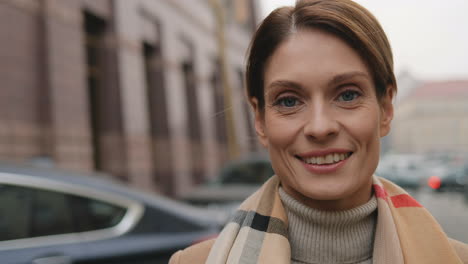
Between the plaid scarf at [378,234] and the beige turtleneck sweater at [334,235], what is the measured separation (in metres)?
0.05

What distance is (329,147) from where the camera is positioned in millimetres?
1287

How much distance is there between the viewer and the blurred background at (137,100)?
7.91 metres

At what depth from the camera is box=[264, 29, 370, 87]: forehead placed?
1.30 meters

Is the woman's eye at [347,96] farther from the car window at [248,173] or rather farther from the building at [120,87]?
the car window at [248,173]

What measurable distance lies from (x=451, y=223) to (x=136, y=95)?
324 inches

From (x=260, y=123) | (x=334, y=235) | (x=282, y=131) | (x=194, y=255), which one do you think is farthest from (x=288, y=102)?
(x=194, y=255)

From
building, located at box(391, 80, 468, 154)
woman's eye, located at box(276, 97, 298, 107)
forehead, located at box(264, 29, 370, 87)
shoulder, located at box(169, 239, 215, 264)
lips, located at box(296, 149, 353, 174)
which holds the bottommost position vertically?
building, located at box(391, 80, 468, 154)

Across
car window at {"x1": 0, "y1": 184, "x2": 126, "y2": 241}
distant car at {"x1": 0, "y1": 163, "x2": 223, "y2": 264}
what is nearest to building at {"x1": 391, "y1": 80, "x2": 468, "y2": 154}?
distant car at {"x1": 0, "y1": 163, "x2": 223, "y2": 264}

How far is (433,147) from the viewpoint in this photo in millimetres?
74000

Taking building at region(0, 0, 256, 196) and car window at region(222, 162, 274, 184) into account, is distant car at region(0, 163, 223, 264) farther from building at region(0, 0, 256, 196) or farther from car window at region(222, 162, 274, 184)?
car window at region(222, 162, 274, 184)

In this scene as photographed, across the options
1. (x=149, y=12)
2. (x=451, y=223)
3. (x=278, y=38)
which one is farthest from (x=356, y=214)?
(x=149, y=12)

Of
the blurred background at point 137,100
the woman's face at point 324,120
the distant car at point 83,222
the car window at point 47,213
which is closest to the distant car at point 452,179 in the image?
the blurred background at point 137,100

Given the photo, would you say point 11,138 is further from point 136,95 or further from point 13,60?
point 136,95

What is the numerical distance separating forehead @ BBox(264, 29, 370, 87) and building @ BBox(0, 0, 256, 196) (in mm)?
2729
